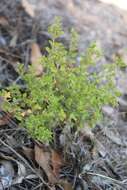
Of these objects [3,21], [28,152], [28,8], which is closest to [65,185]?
[28,152]

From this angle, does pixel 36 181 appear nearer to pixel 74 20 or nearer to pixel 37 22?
pixel 37 22

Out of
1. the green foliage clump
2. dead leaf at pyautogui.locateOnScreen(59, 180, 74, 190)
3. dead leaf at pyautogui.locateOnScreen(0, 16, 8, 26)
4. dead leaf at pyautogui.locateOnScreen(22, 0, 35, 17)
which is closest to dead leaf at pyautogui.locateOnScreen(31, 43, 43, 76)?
dead leaf at pyautogui.locateOnScreen(0, 16, 8, 26)

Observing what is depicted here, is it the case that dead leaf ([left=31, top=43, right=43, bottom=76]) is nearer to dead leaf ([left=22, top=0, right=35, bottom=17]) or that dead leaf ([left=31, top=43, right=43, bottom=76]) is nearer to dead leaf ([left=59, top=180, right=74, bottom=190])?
dead leaf ([left=22, top=0, right=35, bottom=17])

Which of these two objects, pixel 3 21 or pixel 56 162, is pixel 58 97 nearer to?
pixel 56 162

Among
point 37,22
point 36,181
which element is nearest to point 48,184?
point 36,181

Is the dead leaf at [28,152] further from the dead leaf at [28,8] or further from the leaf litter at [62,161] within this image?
the dead leaf at [28,8]

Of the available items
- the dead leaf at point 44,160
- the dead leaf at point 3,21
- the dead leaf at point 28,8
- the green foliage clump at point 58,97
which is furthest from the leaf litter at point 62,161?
the dead leaf at point 28,8
